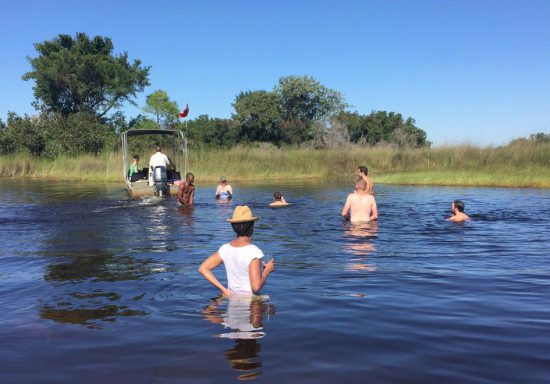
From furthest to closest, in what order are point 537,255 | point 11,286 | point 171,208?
point 171,208, point 537,255, point 11,286

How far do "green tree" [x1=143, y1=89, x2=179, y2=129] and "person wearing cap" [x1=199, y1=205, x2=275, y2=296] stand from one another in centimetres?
5998

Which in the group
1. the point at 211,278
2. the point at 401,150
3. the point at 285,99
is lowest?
the point at 211,278

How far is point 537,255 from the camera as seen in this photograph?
8.94 m

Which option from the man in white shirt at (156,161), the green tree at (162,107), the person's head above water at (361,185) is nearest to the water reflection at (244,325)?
the person's head above water at (361,185)

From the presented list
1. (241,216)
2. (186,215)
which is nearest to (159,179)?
(186,215)

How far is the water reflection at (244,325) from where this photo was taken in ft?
14.2

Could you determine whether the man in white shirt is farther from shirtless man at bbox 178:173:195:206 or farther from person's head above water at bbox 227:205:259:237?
person's head above water at bbox 227:205:259:237

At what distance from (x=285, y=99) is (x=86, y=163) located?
3032cm

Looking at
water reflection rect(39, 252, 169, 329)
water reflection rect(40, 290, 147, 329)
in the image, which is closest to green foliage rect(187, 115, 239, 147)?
water reflection rect(39, 252, 169, 329)

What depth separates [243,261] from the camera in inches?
211

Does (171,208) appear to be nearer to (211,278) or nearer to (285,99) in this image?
(211,278)

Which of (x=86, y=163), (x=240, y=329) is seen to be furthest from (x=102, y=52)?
(x=240, y=329)

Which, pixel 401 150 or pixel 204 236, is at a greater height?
pixel 401 150

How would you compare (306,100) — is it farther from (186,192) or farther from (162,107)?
(186,192)
